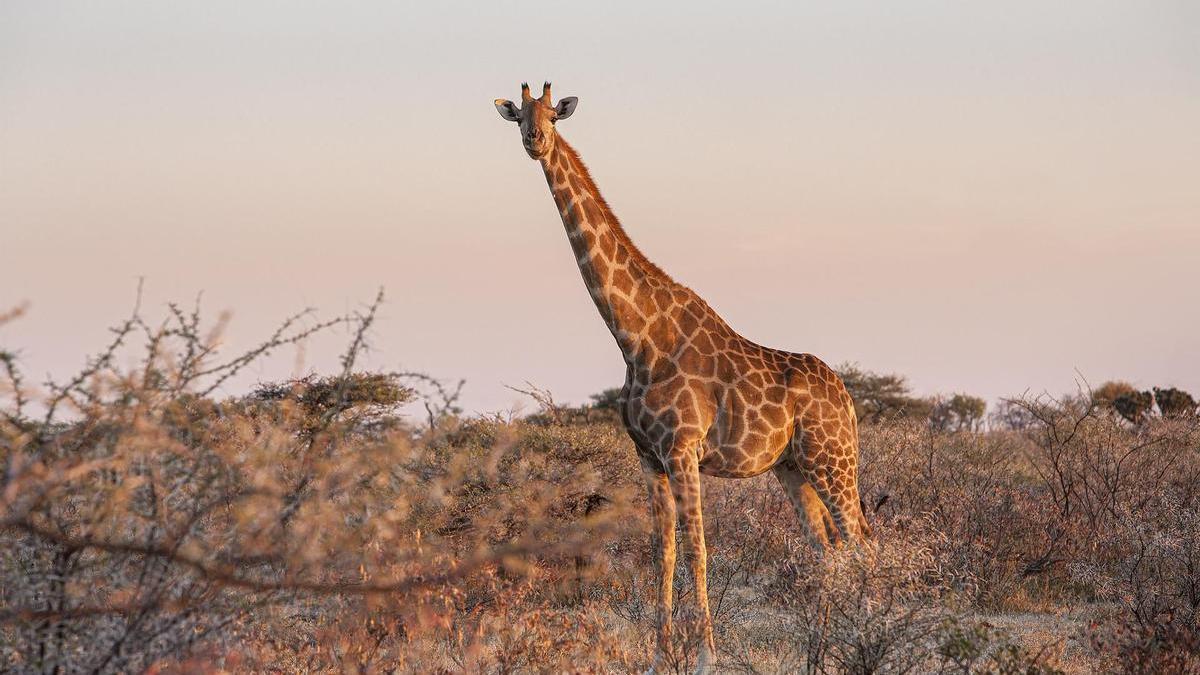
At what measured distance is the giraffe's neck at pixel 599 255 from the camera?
8.95 m

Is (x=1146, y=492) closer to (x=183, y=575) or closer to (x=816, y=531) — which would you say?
(x=816, y=531)

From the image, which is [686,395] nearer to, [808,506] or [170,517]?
[808,506]

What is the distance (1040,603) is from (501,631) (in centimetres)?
619

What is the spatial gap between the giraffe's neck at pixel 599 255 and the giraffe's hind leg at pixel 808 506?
1531mm

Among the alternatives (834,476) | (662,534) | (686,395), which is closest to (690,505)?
(662,534)

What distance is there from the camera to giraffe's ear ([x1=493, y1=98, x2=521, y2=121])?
9.09m

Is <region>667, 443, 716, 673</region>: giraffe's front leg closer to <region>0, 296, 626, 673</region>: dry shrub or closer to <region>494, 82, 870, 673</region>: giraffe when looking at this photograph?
<region>494, 82, 870, 673</region>: giraffe

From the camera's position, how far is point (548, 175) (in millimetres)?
8961

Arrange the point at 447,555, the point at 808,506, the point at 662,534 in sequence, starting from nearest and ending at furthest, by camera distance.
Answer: the point at 447,555 < the point at 662,534 < the point at 808,506

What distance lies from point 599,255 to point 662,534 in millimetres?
1941

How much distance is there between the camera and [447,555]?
6617mm

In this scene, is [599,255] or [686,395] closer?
[686,395]

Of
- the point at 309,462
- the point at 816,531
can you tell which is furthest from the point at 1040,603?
the point at 309,462

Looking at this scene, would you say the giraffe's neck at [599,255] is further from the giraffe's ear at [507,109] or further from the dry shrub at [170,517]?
the dry shrub at [170,517]
